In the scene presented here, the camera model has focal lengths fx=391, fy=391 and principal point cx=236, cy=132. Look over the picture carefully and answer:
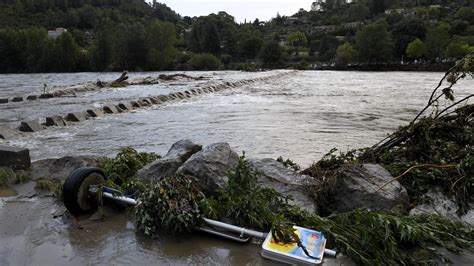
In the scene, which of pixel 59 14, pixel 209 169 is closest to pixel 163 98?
pixel 209 169

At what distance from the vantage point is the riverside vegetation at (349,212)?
11.4ft

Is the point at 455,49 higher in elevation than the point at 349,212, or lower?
higher

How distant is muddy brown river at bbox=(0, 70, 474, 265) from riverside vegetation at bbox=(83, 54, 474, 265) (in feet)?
0.68

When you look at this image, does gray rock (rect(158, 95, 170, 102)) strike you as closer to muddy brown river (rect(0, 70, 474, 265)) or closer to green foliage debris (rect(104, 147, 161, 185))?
muddy brown river (rect(0, 70, 474, 265))

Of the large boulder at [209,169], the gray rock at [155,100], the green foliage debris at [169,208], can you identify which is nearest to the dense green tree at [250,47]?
the gray rock at [155,100]

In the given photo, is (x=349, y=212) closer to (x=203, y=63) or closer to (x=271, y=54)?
(x=203, y=63)

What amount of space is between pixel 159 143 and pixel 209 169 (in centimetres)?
549

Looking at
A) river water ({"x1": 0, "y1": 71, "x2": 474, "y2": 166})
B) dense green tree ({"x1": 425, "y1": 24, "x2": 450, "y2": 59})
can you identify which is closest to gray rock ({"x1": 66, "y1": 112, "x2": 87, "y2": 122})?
river water ({"x1": 0, "y1": 71, "x2": 474, "y2": 166})

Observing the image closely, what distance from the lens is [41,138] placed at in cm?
1039

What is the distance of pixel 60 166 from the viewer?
6059mm

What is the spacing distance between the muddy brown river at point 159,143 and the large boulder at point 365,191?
1022mm

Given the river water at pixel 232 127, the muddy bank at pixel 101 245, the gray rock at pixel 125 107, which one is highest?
the muddy bank at pixel 101 245

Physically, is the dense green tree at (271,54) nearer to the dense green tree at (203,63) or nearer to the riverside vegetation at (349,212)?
A: the dense green tree at (203,63)

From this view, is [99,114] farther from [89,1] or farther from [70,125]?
[89,1]
